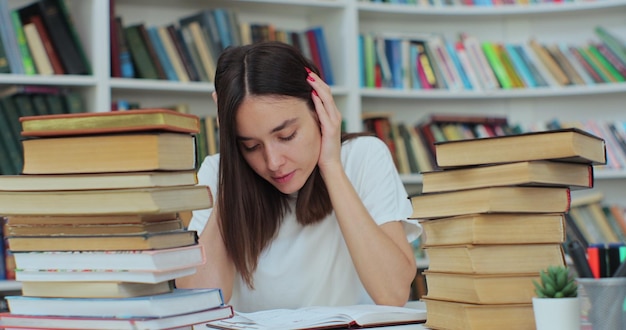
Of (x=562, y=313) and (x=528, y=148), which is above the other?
Answer: (x=528, y=148)

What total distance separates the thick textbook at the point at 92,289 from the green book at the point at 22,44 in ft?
6.38

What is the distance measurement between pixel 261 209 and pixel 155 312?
2.94 ft

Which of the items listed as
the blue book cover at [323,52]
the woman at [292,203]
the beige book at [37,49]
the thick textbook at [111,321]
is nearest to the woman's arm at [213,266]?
the woman at [292,203]

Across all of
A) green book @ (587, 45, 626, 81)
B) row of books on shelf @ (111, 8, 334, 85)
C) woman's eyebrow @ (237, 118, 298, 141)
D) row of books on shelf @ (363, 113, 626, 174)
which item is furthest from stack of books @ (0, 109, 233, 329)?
green book @ (587, 45, 626, 81)

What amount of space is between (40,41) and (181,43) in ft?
1.68

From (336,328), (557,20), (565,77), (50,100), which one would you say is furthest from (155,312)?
(557,20)

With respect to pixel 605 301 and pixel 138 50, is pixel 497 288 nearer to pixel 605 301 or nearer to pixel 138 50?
pixel 605 301

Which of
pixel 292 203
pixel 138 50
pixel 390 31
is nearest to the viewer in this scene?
pixel 292 203

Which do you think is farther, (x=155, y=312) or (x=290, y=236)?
(x=290, y=236)

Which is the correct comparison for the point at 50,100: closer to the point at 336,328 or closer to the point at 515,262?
the point at 336,328

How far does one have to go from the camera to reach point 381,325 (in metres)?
1.28

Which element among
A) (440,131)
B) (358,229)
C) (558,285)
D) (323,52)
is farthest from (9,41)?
(558,285)

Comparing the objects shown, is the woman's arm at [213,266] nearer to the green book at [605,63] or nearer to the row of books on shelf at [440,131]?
the row of books on shelf at [440,131]

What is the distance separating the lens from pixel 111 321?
3.12 ft
